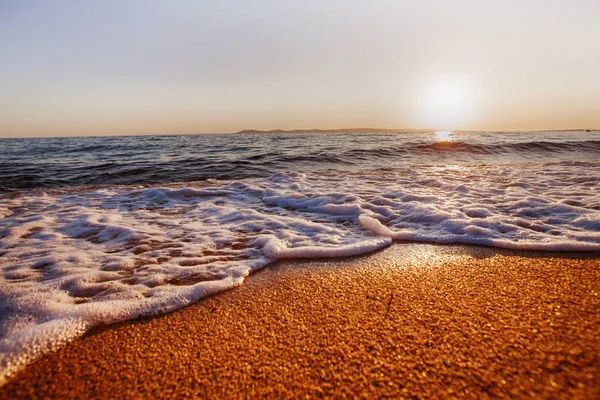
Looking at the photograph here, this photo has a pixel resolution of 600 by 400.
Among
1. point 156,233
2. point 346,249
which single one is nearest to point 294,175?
point 156,233

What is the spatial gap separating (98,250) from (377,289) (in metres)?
2.57

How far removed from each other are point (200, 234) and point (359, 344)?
2.32 metres

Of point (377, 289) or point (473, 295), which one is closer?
point (473, 295)

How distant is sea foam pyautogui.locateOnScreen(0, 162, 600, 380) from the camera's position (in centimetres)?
192

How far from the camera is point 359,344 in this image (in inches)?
58.1

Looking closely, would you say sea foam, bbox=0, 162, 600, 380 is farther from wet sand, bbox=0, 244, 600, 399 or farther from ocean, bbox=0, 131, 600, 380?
wet sand, bbox=0, 244, 600, 399

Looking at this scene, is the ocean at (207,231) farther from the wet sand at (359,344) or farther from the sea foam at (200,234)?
the wet sand at (359,344)

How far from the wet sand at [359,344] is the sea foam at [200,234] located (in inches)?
10.0

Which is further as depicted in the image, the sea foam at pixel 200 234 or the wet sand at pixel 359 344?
the sea foam at pixel 200 234

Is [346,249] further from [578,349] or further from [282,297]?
[578,349]

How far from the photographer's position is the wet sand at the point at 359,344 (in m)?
1.25

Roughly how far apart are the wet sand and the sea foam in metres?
0.25

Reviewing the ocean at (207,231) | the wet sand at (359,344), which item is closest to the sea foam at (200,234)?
the ocean at (207,231)

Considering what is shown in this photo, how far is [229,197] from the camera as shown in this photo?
5344 millimetres
